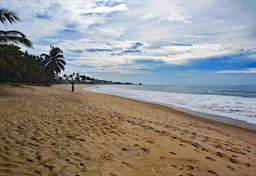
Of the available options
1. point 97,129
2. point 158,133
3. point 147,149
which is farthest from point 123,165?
point 158,133

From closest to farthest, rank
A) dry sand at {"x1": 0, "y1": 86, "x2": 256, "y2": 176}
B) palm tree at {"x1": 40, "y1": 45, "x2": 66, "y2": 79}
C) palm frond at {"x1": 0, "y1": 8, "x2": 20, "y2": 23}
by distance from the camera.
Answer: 1. dry sand at {"x1": 0, "y1": 86, "x2": 256, "y2": 176}
2. palm frond at {"x1": 0, "y1": 8, "x2": 20, "y2": 23}
3. palm tree at {"x1": 40, "y1": 45, "x2": 66, "y2": 79}

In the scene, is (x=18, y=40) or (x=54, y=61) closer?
(x=18, y=40)

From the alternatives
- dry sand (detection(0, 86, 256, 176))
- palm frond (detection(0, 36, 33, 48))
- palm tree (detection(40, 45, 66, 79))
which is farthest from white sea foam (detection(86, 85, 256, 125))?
palm tree (detection(40, 45, 66, 79))

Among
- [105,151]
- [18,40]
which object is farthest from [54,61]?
[105,151]

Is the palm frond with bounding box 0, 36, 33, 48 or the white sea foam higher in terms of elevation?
the palm frond with bounding box 0, 36, 33, 48

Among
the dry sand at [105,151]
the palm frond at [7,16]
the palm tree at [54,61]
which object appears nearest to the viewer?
the dry sand at [105,151]

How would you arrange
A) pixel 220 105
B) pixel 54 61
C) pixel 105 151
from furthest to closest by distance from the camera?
1. pixel 54 61
2. pixel 220 105
3. pixel 105 151

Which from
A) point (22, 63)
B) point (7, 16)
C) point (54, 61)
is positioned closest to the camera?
point (7, 16)

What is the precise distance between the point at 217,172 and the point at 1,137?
14.5 ft

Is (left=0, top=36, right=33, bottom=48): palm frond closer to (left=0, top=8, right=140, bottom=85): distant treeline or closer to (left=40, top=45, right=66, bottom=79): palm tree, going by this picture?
(left=0, top=8, right=140, bottom=85): distant treeline

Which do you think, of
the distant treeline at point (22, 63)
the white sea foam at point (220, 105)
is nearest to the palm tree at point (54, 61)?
the distant treeline at point (22, 63)

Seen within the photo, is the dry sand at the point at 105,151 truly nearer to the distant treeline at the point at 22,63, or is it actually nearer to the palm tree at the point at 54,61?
the distant treeline at the point at 22,63

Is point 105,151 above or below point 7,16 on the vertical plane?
below

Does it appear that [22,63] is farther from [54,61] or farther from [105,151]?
[105,151]
